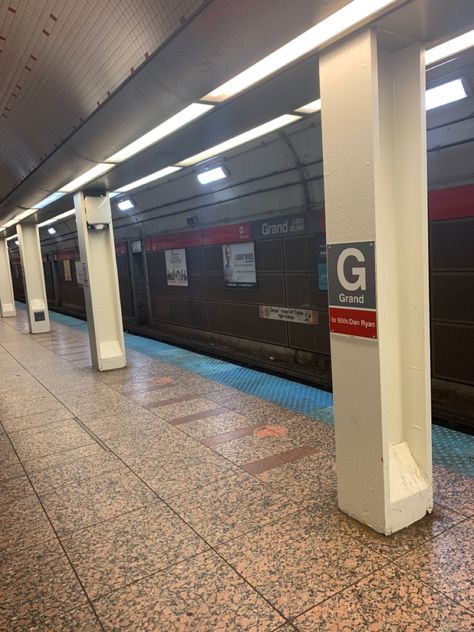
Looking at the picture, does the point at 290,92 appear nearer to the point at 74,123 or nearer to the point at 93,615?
the point at 74,123

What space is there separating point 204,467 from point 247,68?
272cm

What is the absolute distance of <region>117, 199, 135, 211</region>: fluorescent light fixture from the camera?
34.5 ft

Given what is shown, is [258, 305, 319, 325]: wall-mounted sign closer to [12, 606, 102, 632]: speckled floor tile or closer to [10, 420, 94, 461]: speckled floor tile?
[10, 420, 94, 461]: speckled floor tile

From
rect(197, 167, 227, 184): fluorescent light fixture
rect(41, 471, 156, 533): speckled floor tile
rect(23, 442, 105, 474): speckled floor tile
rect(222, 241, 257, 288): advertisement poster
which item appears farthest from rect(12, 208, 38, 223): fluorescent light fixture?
rect(41, 471, 156, 533): speckled floor tile

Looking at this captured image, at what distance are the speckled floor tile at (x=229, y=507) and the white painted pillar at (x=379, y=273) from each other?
504 millimetres

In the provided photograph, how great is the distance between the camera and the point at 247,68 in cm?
257

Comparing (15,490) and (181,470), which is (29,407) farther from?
(181,470)

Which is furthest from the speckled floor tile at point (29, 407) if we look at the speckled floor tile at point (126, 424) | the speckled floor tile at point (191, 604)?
the speckled floor tile at point (191, 604)

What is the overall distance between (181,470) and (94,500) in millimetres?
668

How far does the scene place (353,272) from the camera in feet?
8.39

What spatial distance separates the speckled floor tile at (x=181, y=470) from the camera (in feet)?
10.9

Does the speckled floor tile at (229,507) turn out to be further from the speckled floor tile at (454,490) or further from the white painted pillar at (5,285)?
the white painted pillar at (5,285)

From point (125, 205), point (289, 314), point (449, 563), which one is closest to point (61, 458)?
point (449, 563)

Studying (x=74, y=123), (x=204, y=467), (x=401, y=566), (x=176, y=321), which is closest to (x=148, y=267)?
(x=176, y=321)
